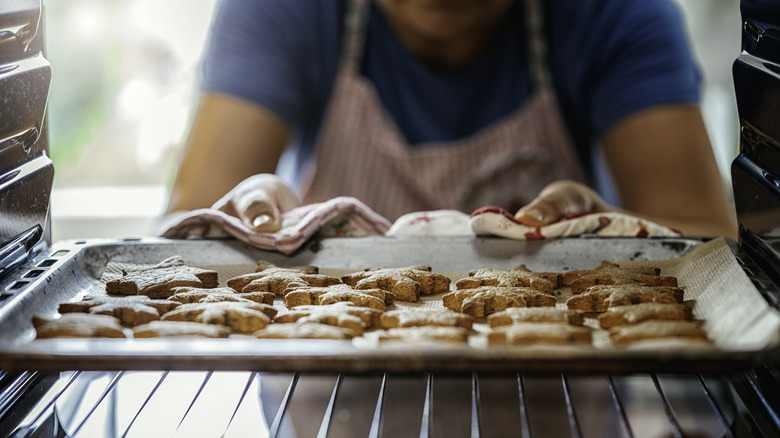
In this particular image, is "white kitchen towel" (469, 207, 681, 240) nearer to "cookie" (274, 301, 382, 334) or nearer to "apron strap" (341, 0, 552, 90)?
"cookie" (274, 301, 382, 334)

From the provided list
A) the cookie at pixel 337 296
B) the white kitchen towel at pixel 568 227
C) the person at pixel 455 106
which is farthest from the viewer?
the person at pixel 455 106

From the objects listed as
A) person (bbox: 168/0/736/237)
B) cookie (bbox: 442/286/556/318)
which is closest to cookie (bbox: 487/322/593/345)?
cookie (bbox: 442/286/556/318)

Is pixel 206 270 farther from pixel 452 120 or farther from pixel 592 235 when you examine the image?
pixel 452 120

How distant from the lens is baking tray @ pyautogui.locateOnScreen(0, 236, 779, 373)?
69cm

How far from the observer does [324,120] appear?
2.19 metres

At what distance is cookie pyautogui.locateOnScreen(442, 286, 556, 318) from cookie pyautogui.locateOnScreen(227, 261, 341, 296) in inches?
8.9

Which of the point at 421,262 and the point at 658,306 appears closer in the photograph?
the point at 658,306

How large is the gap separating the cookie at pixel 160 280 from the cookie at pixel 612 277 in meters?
0.62

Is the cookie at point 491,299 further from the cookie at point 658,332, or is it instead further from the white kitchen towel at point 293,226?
the white kitchen towel at point 293,226

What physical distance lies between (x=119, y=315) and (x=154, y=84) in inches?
95.9

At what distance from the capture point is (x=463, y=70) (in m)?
2.21

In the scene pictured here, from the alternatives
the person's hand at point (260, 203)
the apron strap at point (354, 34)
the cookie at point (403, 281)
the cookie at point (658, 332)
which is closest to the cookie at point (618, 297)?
the cookie at point (658, 332)

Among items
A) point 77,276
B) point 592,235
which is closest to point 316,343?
point 77,276

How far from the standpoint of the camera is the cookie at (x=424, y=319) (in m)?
0.96
